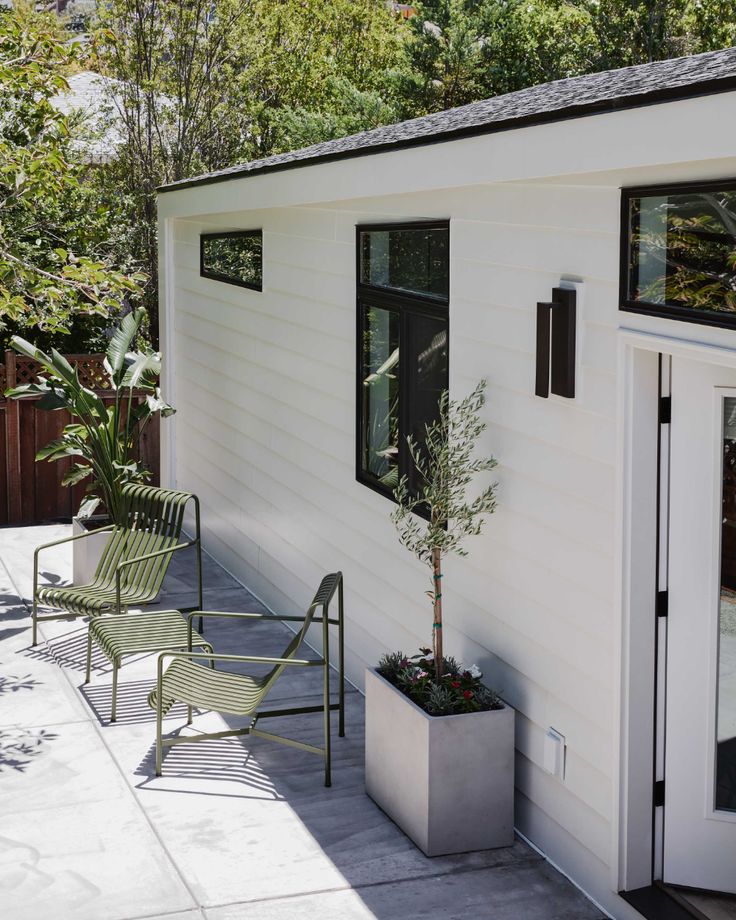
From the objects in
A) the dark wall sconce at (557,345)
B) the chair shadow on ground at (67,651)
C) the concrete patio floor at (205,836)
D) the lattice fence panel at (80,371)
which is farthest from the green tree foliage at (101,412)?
the dark wall sconce at (557,345)

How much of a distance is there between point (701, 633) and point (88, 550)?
21.1ft

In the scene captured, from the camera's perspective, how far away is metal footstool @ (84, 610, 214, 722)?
7203mm

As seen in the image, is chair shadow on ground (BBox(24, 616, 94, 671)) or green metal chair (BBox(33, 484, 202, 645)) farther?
green metal chair (BBox(33, 484, 202, 645))

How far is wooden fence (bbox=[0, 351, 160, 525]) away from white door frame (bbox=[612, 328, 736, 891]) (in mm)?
9608

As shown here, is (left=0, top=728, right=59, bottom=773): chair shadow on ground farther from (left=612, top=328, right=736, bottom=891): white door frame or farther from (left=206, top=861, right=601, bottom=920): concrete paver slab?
(left=612, top=328, right=736, bottom=891): white door frame

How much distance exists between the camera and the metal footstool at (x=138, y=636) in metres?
7.20

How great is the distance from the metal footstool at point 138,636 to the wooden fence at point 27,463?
5.68 metres

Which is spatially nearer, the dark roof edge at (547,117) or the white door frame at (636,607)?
the dark roof edge at (547,117)

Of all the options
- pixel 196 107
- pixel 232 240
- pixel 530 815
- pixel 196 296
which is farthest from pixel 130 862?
pixel 196 107

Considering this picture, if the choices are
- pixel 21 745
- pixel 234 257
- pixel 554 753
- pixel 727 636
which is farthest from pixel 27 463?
pixel 727 636

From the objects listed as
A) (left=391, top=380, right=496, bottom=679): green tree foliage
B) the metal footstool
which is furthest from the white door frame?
the metal footstool

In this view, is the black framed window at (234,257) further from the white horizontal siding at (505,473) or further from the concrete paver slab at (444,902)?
the concrete paver slab at (444,902)

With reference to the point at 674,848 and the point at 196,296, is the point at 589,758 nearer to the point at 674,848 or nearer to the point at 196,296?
the point at 674,848

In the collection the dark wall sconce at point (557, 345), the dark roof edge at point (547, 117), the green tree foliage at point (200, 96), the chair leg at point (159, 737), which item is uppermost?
the green tree foliage at point (200, 96)
